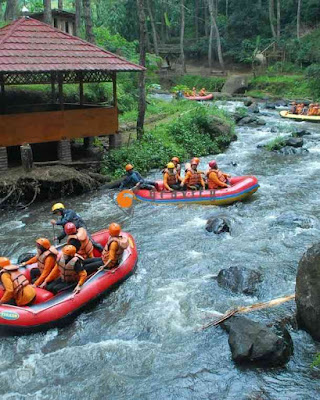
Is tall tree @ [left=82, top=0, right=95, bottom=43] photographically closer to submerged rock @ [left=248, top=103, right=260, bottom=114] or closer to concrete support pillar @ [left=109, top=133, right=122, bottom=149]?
concrete support pillar @ [left=109, top=133, right=122, bottom=149]

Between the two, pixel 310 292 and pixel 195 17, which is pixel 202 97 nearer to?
pixel 195 17

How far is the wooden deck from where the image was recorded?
14.4m

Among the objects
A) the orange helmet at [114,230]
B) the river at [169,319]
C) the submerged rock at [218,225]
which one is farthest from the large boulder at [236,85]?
the orange helmet at [114,230]

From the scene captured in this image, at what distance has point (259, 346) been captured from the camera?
22.6 feet

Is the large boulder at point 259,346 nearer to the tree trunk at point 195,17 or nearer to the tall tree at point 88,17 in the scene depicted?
the tall tree at point 88,17

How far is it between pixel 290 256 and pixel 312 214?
2905mm

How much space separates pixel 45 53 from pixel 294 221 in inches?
352

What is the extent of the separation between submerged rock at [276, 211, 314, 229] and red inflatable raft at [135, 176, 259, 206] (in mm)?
1611

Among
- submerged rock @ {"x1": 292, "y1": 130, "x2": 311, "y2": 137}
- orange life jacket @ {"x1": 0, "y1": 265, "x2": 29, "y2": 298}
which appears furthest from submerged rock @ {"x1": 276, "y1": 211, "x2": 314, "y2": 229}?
submerged rock @ {"x1": 292, "y1": 130, "x2": 311, "y2": 137}

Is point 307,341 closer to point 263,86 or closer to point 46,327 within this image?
point 46,327

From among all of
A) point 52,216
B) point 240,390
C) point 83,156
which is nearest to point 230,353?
point 240,390

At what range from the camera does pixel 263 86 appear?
38094 millimetres

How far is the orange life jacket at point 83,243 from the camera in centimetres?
912

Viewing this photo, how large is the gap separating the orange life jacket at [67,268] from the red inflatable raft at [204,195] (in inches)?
217
